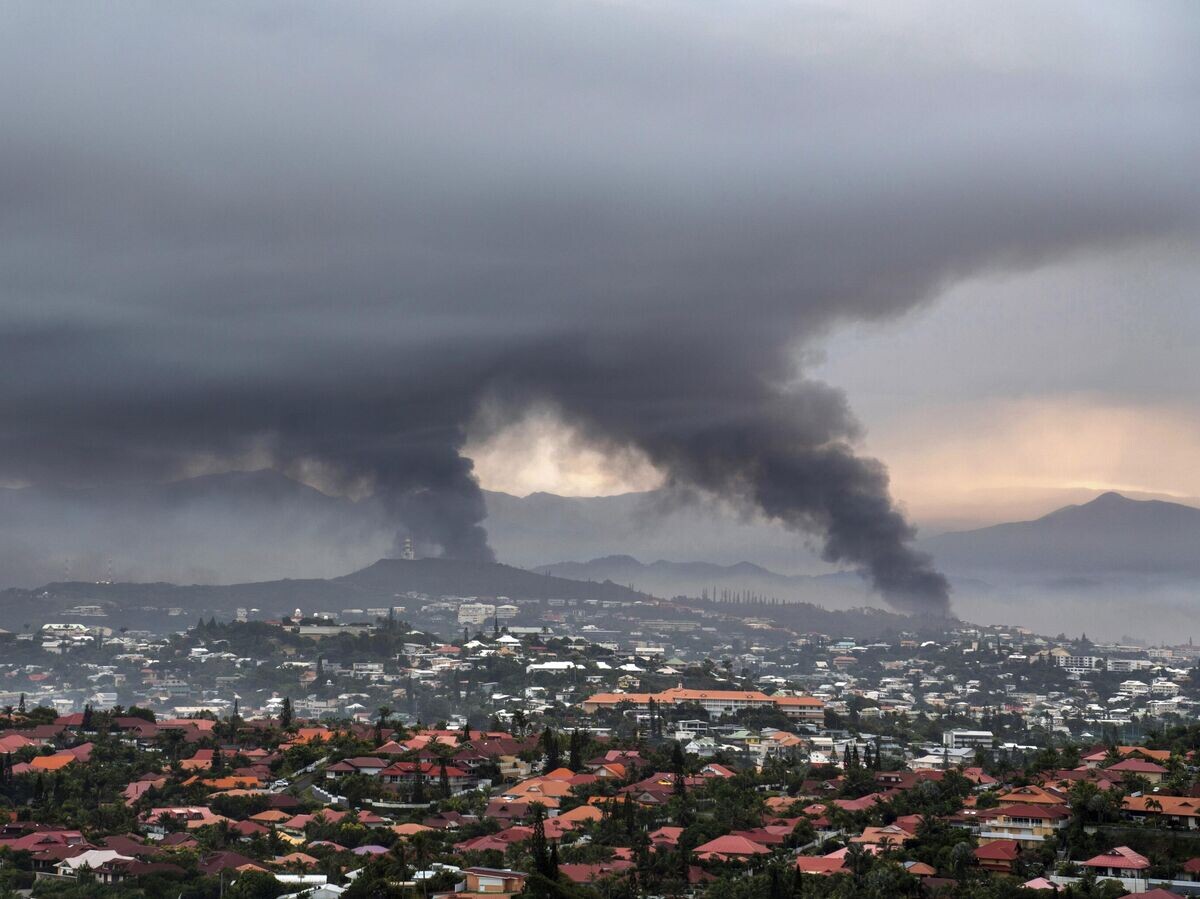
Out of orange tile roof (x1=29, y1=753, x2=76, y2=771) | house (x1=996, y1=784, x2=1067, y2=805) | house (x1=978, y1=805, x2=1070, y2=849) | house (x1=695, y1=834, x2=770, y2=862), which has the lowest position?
house (x1=695, y1=834, x2=770, y2=862)

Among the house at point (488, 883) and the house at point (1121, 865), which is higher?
the house at point (1121, 865)

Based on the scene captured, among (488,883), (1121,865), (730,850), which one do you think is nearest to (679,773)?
(730,850)

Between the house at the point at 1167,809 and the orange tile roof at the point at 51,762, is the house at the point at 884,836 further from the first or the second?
the orange tile roof at the point at 51,762

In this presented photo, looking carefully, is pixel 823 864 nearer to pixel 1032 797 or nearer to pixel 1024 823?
pixel 1024 823

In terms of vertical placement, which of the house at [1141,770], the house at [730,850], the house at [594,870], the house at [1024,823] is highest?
the house at [1141,770]

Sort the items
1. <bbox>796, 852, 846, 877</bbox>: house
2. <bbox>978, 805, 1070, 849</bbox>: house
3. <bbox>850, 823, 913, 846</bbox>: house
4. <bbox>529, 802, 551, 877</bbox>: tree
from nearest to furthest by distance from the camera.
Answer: <bbox>529, 802, 551, 877</bbox>: tree, <bbox>796, 852, 846, 877</bbox>: house, <bbox>978, 805, 1070, 849</bbox>: house, <bbox>850, 823, 913, 846</bbox>: house

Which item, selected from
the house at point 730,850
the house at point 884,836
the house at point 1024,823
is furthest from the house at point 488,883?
the house at point 1024,823

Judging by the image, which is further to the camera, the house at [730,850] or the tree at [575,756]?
the tree at [575,756]

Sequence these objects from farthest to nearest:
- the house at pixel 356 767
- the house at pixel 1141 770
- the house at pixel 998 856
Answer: the house at pixel 356 767 < the house at pixel 1141 770 < the house at pixel 998 856

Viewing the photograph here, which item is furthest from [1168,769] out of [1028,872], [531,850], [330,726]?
[330,726]

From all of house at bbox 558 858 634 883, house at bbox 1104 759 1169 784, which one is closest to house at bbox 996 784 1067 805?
house at bbox 1104 759 1169 784

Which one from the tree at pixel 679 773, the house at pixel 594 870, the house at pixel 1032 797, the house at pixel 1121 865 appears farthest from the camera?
the tree at pixel 679 773

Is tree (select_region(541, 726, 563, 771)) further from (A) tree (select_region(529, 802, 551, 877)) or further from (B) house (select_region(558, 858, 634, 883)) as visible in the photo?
(B) house (select_region(558, 858, 634, 883))
